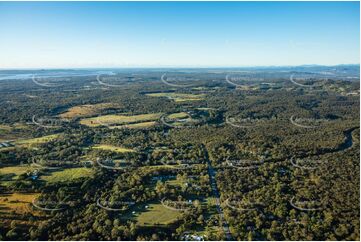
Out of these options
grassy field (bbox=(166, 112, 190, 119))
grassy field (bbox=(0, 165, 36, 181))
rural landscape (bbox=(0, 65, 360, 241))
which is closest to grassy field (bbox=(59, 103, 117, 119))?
rural landscape (bbox=(0, 65, 360, 241))

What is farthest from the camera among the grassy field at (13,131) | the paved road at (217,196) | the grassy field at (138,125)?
the grassy field at (138,125)

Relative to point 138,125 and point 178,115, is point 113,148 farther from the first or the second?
point 178,115

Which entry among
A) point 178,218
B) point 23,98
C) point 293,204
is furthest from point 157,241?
point 23,98

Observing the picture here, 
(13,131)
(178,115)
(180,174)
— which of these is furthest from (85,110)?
(180,174)

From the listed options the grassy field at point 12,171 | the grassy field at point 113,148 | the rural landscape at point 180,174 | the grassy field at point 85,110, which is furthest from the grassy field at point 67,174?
the grassy field at point 85,110

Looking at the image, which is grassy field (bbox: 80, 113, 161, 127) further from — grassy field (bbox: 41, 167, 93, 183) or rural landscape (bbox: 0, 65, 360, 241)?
grassy field (bbox: 41, 167, 93, 183)

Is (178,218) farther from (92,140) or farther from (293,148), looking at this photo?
(92,140)

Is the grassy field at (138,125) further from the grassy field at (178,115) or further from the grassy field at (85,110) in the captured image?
the grassy field at (85,110)
